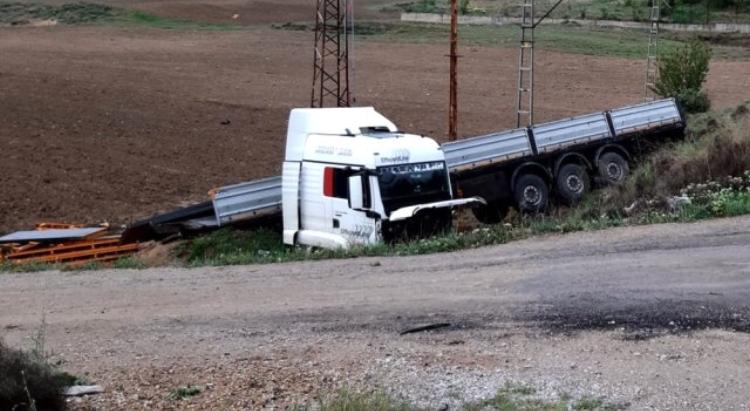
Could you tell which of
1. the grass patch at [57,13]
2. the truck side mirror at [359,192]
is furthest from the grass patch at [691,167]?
the grass patch at [57,13]

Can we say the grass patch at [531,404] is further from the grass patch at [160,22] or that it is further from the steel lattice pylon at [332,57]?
the grass patch at [160,22]

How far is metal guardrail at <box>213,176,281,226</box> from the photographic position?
25016 mm

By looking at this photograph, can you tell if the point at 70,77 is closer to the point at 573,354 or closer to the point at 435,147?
the point at 435,147

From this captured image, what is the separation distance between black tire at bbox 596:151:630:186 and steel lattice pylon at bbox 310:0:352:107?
12.6 metres

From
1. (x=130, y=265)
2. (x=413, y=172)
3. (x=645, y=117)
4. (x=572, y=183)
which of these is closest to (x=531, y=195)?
(x=572, y=183)

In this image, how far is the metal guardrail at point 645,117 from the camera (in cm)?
2973

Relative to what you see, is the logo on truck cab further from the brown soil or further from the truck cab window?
the brown soil

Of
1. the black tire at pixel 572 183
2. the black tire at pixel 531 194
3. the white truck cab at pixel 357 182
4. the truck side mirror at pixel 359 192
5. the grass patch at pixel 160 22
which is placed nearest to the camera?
the white truck cab at pixel 357 182

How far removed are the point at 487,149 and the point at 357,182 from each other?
21.2 feet

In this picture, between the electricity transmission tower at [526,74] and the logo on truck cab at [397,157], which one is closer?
the logo on truck cab at [397,157]

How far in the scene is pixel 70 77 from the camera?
49438 mm

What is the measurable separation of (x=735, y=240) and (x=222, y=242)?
452 inches

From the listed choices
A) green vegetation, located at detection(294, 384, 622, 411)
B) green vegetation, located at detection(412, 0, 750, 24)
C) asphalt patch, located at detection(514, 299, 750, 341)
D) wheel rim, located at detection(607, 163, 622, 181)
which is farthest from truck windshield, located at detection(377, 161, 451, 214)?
green vegetation, located at detection(412, 0, 750, 24)

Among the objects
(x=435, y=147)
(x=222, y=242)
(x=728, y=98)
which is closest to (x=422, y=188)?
(x=435, y=147)
